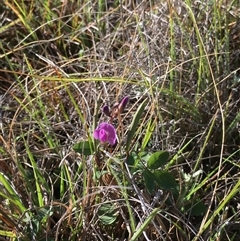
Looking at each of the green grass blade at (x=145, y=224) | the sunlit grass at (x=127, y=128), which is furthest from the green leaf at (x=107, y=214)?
the green grass blade at (x=145, y=224)

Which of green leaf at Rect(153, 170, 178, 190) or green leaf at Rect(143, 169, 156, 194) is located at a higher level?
green leaf at Rect(143, 169, 156, 194)

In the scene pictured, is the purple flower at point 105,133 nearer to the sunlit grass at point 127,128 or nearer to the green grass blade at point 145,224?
the sunlit grass at point 127,128

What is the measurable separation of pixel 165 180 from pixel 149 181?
1.7 inches

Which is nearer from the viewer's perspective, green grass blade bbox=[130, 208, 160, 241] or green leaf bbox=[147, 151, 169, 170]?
green grass blade bbox=[130, 208, 160, 241]

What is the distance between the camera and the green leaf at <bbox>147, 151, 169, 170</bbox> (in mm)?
1274

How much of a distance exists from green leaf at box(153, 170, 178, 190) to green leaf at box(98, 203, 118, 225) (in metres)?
0.11

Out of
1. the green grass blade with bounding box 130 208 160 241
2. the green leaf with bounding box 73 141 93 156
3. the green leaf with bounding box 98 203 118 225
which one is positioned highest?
the green leaf with bounding box 73 141 93 156

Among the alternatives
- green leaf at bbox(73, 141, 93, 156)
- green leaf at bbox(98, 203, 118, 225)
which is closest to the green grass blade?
green leaf at bbox(98, 203, 118, 225)

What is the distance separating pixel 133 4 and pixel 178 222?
2.28ft

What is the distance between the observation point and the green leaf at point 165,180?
126cm

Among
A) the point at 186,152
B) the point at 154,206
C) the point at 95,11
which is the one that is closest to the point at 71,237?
the point at 154,206

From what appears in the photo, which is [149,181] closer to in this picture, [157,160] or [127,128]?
[157,160]

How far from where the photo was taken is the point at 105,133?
4.08ft

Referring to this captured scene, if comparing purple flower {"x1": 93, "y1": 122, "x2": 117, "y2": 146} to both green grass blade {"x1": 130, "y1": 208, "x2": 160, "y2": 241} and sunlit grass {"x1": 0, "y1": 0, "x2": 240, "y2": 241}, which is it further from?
green grass blade {"x1": 130, "y1": 208, "x2": 160, "y2": 241}
